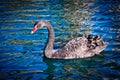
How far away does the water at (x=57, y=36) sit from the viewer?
428 inches

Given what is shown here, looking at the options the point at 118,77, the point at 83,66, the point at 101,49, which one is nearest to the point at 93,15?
the point at 101,49

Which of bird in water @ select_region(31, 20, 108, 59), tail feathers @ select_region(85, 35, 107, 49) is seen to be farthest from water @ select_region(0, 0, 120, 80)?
tail feathers @ select_region(85, 35, 107, 49)

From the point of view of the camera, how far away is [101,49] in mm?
12609

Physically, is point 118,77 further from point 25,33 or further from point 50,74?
point 25,33

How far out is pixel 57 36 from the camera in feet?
50.0

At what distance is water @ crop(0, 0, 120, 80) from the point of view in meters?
10.9

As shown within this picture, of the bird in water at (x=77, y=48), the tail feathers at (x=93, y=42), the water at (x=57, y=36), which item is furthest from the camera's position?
the tail feathers at (x=93, y=42)

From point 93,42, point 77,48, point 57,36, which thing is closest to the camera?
point 77,48

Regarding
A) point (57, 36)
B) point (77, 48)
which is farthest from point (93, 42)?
point (57, 36)

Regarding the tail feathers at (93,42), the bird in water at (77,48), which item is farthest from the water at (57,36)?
the tail feathers at (93,42)

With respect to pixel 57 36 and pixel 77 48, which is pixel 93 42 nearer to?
pixel 77 48

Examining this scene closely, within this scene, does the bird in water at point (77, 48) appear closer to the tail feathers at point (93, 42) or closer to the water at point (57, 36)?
the tail feathers at point (93, 42)

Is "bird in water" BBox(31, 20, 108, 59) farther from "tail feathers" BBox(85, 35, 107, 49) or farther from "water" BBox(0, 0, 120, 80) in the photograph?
"water" BBox(0, 0, 120, 80)

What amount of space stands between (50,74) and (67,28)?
6.01 m
